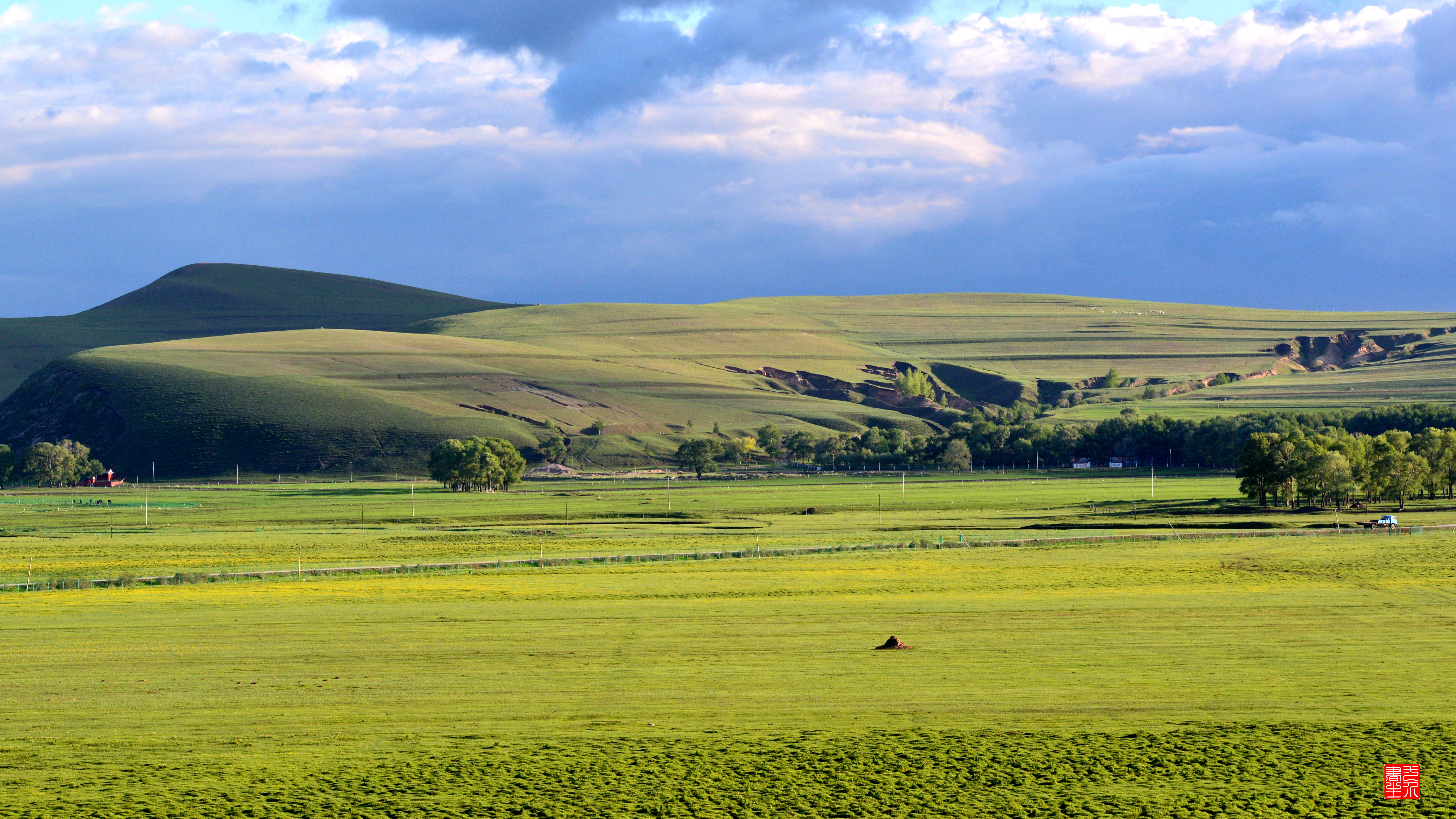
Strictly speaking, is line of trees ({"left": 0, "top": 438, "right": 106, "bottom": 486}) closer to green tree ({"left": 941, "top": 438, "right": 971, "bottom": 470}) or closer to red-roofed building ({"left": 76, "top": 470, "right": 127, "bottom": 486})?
red-roofed building ({"left": 76, "top": 470, "right": 127, "bottom": 486})

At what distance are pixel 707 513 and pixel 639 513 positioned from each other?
5.93 meters

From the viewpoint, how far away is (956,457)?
190 metres

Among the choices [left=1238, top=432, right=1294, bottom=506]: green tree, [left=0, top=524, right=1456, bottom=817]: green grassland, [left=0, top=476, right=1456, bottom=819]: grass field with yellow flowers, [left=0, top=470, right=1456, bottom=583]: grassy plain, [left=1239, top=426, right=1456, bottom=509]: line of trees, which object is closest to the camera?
[left=0, top=524, right=1456, bottom=817]: green grassland

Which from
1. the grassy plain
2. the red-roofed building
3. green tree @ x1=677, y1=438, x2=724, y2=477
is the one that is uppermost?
green tree @ x1=677, y1=438, x2=724, y2=477

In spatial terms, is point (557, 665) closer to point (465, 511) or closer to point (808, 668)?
point (808, 668)

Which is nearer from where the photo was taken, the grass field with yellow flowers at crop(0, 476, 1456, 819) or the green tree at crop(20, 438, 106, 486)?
the grass field with yellow flowers at crop(0, 476, 1456, 819)

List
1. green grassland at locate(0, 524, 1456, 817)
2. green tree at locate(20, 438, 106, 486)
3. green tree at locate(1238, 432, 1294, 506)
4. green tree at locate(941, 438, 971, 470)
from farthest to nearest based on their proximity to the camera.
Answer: green tree at locate(941, 438, 971, 470) < green tree at locate(20, 438, 106, 486) < green tree at locate(1238, 432, 1294, 506) < green grassland at locate(0, 524, 1456, 817)

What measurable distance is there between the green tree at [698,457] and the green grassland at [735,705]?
475 feet

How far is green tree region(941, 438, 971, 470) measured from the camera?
7456 inches

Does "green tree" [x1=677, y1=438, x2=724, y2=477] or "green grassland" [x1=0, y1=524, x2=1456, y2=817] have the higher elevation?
"green tree" [x1=677, y1=438, x2=724, y2=477]

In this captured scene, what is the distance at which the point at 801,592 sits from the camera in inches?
1722

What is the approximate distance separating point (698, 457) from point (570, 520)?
294ft

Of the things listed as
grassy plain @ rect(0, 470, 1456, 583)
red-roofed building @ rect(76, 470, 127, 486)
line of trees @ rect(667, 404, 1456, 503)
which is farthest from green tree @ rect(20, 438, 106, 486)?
line of trees @ rect(667, 404, 1456, 503)

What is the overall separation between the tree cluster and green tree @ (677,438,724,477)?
37.7 meters
